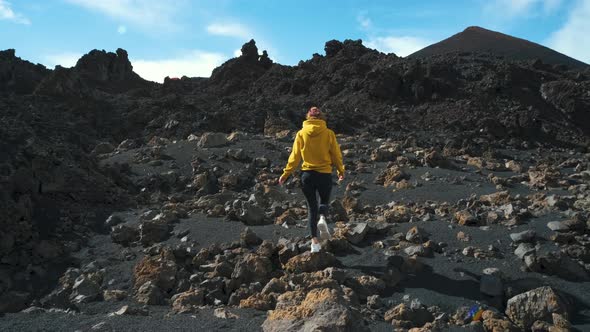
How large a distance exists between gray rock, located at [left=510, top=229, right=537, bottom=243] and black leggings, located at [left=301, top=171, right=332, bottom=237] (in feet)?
5.86

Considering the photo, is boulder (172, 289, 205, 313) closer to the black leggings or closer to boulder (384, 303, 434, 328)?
the black leggings

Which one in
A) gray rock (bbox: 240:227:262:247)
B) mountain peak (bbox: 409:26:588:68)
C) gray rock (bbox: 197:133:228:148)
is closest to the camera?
gray rock (bbox: 240:227:262:247)

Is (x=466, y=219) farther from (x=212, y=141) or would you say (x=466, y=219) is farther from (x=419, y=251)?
(x=212, y=141)

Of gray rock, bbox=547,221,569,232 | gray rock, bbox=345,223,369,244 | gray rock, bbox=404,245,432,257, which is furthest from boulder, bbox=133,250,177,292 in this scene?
gray rock, bbox=547,221,569,232

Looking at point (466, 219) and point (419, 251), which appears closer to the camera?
point (419, 251)

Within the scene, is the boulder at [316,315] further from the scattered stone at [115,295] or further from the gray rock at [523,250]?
the gray rock at [523,250]

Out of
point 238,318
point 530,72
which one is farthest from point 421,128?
point 238,318

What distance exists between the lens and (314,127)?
15.2 ft

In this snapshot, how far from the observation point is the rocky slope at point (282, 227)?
373cm

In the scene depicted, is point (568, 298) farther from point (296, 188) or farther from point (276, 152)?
point (276, 152)

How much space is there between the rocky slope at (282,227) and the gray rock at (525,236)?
1 cm

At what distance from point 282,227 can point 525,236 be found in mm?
2545

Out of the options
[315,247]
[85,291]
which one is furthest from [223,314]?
[85,291]

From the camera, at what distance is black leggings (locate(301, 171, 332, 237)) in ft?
15.1
